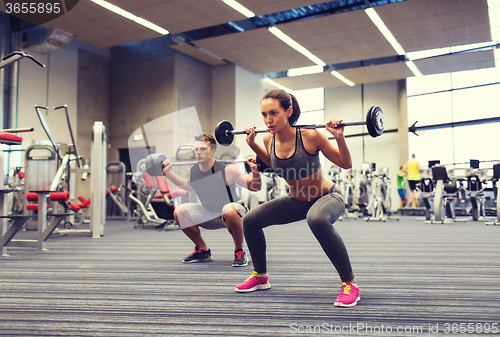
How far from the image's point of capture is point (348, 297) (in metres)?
1.81

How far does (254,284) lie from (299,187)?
60 centimetres

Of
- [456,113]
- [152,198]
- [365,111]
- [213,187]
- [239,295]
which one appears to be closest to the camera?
[239,295]

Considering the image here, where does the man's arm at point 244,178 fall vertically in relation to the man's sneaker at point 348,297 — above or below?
above

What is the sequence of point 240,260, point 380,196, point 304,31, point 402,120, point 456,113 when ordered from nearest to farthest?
1. point 240,260
2. point 380,196
3. point 304,31
4. point 456,113
5. point 402,120

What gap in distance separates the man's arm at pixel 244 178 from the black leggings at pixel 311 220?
29 cm

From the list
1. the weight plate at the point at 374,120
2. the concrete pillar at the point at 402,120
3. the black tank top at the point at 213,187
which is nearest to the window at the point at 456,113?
the concrete pillar at the point at 402,120

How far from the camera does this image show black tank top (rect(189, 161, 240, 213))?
10.0 feet

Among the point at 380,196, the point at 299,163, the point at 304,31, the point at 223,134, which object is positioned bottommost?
the point at 380,196

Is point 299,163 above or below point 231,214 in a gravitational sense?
above

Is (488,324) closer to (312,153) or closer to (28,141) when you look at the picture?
(312,153)

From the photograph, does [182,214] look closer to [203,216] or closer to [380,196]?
[203,216]

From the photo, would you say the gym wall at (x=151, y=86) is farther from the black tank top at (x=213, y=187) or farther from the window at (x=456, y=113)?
the black tank top at (x=213, y=187)

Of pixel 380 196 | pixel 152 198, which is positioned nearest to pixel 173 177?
pixel 152 198

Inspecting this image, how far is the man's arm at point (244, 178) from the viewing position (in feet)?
7.72
